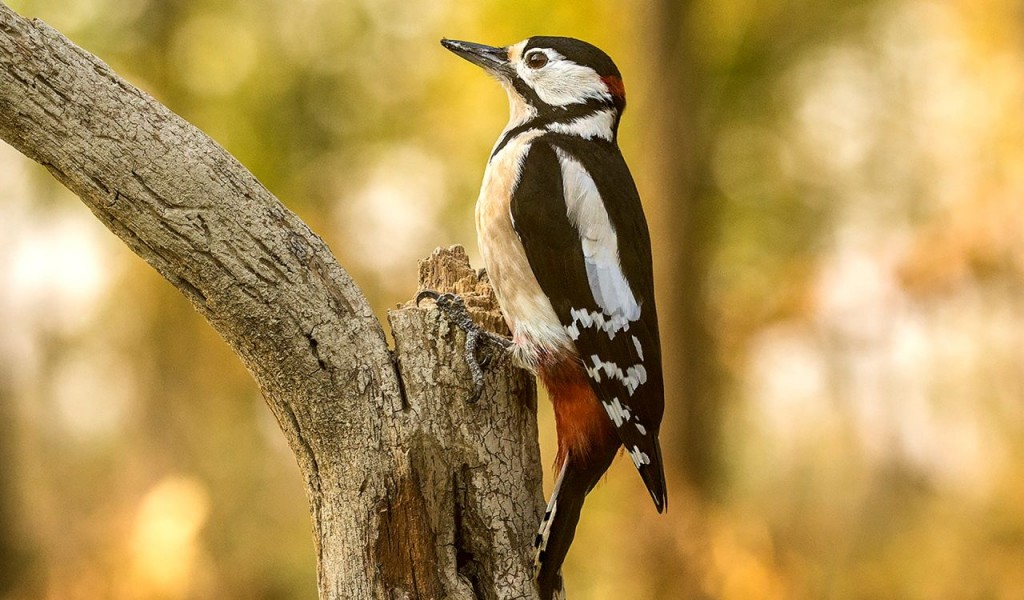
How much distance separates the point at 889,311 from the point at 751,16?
2.27 meters

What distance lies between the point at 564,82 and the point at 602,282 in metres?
0.62

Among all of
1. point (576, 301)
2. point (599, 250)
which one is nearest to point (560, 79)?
point (599, 250)

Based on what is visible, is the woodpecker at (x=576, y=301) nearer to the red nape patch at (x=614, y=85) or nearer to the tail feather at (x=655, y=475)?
the tail feather at (x=655, y=475)

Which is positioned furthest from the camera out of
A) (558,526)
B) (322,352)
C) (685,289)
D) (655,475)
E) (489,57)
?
(685,289)

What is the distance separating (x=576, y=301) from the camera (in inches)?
94.3

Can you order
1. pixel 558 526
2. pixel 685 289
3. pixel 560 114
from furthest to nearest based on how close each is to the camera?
pixel 685 289 < pixel 560 114 < pixel 558 526

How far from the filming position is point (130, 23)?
7.01 metres

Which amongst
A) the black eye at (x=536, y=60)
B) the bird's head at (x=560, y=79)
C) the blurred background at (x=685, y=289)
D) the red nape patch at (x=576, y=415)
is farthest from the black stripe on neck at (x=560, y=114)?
the blurred background at (x=685, y=289)

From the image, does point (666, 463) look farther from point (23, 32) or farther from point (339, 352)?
point (23, 32)

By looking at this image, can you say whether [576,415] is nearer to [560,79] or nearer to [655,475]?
[655,475]

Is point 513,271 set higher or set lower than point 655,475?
higher

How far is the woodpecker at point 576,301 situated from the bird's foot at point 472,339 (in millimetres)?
60

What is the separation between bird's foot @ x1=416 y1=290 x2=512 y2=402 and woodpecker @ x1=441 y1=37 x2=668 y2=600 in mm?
60

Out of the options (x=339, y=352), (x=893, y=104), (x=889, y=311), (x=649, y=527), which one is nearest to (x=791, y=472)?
(x=889, y=311)
